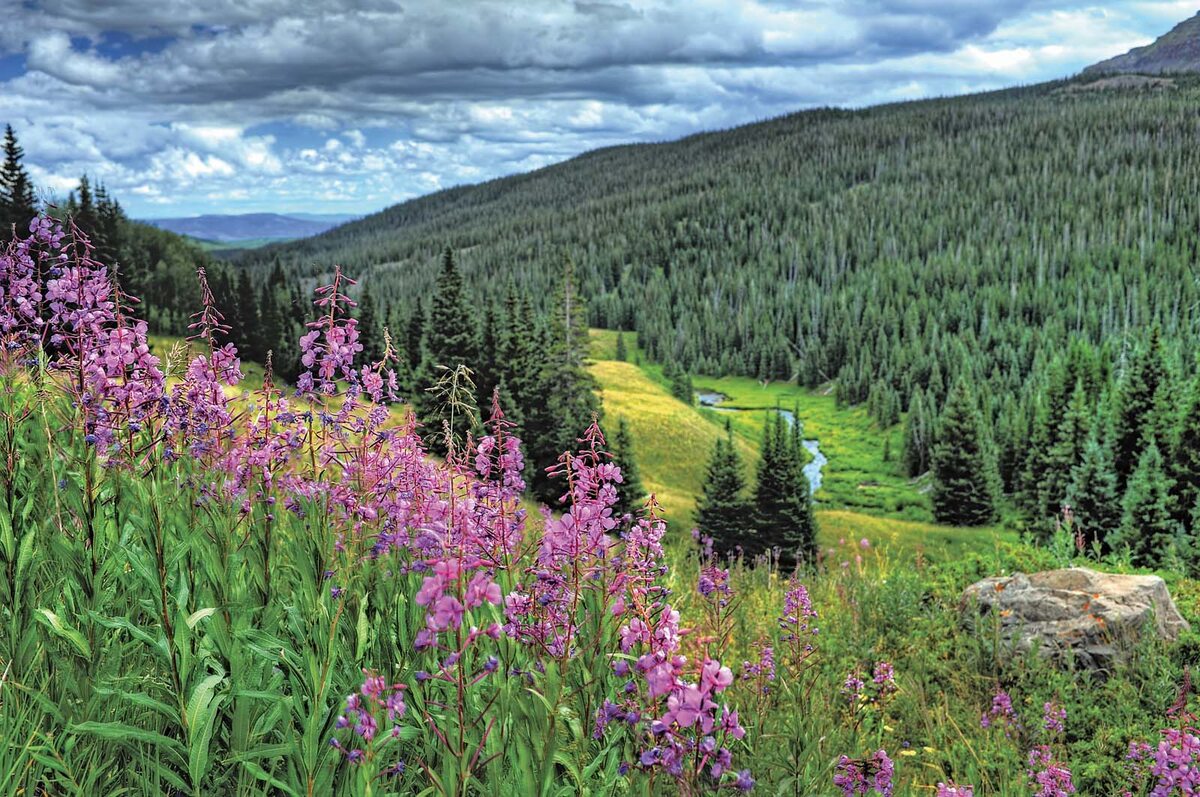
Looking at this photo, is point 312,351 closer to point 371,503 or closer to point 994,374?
point 371,503

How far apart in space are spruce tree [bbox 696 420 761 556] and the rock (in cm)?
4243

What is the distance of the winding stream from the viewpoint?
115m

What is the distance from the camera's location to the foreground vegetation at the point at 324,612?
124 inches

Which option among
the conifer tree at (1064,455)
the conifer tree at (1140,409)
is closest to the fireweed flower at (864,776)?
the conifer tree at (1140,409)

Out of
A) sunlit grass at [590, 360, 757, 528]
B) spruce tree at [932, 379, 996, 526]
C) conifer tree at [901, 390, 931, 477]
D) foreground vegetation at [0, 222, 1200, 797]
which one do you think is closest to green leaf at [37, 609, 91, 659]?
foreground vegetation at [0, 222, 1200, 797]

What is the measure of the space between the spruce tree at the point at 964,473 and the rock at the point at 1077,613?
82.3 meters

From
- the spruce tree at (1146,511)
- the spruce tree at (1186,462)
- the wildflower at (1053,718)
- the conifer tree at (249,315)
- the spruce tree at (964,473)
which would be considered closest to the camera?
the wildflower at (1053,718)

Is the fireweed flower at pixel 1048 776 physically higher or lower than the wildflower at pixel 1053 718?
higher

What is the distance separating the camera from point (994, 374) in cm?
14275

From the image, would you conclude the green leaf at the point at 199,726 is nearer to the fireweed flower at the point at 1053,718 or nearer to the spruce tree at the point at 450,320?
the fireweed flower at the point at 1053,718

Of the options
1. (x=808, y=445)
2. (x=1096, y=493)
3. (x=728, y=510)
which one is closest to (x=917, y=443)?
(x=808, y=445)

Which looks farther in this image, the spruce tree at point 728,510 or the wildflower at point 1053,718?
the spruce tree at point 728,510

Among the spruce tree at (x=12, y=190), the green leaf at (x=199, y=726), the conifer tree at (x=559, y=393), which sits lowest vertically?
the conifer tree at (x=559, y=393)

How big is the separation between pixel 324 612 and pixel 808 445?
137m
